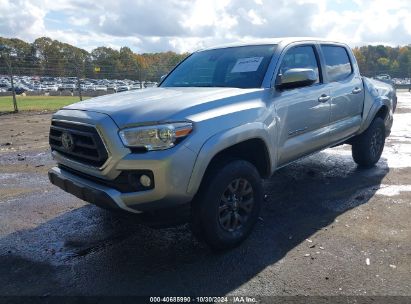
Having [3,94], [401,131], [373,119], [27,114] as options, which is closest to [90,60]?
[27,114]

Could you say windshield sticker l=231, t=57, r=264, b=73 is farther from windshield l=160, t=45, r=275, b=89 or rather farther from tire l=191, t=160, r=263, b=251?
tire l=191, t=160, r=263, b=251

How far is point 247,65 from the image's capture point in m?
4.32

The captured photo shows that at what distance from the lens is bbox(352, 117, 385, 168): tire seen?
618 centimetres

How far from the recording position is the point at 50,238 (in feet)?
13.3

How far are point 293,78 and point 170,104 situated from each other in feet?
4.54

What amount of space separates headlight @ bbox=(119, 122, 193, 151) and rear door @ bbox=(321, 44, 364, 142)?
2657 mm

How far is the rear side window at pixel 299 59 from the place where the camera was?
4.38 meters

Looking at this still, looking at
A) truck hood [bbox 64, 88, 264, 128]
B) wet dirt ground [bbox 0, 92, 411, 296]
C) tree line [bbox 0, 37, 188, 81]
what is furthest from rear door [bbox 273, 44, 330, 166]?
tree line [bbox 0, 37, 188, 81]

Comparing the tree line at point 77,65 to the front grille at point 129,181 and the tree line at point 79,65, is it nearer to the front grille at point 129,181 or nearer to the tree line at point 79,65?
the tree line at point 79,65

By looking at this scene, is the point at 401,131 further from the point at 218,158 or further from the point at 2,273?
the point at 2,273

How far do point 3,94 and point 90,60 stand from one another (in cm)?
1850

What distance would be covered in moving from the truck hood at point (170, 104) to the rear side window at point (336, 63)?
1.70 m

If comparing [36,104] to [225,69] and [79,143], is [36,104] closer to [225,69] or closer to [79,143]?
[225,69]

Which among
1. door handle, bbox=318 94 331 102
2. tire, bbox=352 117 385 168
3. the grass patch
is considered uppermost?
door handle, bbox=318 94 331 102
